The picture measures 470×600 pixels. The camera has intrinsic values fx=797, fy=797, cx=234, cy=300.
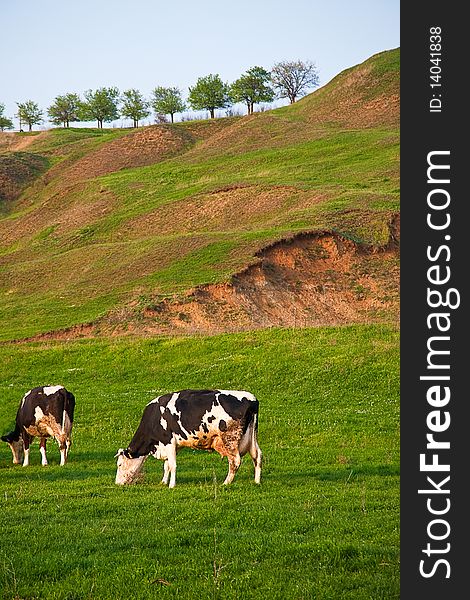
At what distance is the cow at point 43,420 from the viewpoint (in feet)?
75.1

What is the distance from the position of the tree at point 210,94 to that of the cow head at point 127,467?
437ft

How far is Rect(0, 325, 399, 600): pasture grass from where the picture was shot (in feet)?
32.7

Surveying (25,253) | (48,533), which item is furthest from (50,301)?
(48,533)

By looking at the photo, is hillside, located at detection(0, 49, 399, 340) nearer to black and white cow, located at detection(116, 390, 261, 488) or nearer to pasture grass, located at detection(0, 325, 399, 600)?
pasture grass, located at detection(0, 325, 399, 600)

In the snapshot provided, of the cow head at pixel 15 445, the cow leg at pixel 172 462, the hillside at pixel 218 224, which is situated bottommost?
the cow head at pixel 15 445

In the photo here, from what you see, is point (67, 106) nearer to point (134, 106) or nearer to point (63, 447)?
point (134, 106)

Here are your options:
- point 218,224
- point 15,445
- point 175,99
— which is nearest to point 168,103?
point 175,99

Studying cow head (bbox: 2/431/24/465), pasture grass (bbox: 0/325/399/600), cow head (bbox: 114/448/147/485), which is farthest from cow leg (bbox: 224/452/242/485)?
cow head (bbox: 2/431/24/465)

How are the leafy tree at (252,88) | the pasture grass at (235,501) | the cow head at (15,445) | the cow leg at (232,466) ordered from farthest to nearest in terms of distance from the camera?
the leafy tree at (252,88)
the cow head at (15,445)
the cow leg at (232,466)
the pasture grass at (235,501)

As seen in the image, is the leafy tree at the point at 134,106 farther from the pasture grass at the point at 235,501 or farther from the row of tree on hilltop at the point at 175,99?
the pasture grass at the point at 235,501

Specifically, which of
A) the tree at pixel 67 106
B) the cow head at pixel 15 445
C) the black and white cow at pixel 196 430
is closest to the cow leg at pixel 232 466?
the black and white cow at pixel 196 430

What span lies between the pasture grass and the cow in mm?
592

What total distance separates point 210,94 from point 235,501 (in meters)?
137

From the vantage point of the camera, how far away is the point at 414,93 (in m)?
5.23
